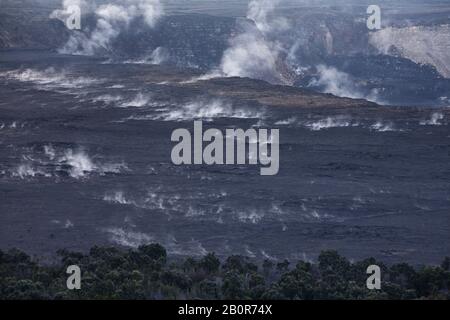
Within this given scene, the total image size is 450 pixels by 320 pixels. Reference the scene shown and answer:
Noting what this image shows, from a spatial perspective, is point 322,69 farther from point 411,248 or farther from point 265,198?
point 411,248

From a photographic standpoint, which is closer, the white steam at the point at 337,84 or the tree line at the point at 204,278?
the tree line at the point at 204,278

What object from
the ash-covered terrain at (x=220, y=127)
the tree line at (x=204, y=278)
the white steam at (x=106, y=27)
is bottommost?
the tree line at (x=204, y=278)

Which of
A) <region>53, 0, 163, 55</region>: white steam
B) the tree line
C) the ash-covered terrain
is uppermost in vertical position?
<region>53, 0, 163, 55</region>: white steam

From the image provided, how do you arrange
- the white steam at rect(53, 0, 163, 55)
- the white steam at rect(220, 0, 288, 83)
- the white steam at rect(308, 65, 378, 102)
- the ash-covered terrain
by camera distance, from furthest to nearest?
1. the white steam at rect(53, 0, 163, 55)
2. the white steam at rect(220, 0, 288, 83)
3. the white steam at rect(308, 65, 378, 102)
4. the ash-covered terrain

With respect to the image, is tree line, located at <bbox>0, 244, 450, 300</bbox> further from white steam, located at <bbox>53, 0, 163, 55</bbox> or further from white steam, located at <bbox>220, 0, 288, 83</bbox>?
white steam, located at <bbox>53, 0, 163, 55</bbox>

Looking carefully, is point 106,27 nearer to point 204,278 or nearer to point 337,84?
point 337,84

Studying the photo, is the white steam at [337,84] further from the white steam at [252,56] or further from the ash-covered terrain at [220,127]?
the white steam at [252,56]

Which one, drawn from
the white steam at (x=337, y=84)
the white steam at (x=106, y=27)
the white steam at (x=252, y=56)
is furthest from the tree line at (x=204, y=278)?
the white steam at (x=106, y=27)

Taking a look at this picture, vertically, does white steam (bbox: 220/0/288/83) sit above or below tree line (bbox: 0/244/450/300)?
above

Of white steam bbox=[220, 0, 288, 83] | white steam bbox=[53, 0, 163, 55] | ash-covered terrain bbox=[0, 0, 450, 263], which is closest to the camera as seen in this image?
ash-covered terrain bbox=[0, 0, 450, 263]

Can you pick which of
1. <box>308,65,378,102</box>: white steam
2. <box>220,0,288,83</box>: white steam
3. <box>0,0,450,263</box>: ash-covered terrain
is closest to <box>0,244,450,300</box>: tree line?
<box>0,0,450,263</box>: ash-covered terrain
